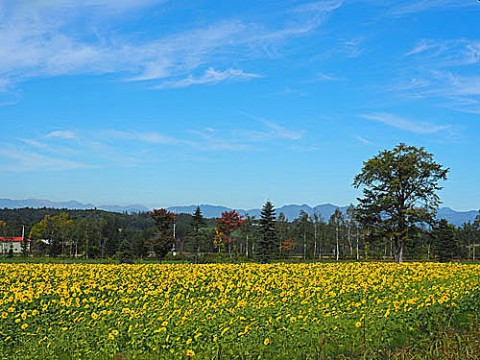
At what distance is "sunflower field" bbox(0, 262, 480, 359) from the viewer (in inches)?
240

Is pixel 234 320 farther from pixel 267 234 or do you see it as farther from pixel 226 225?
pixel 226 225

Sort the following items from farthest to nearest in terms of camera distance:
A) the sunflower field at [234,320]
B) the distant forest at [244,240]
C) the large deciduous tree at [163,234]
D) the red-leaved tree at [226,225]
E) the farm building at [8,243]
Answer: the farm building at [8,243]
the red-leaved tree at [226,225]
the distant forest at [244,240]
the large deciduous tree at [163,234]
the sunflower field at [234,320]

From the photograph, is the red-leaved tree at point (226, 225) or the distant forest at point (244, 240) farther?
the red-leaved tree at point (226, 225)

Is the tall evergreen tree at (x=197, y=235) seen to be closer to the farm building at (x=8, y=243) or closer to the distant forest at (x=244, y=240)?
the distant forest at (x=244, y=240)

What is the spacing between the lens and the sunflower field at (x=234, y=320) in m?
6.11

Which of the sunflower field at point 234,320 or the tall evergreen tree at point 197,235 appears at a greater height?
the tall evergreen tree at point 197,235

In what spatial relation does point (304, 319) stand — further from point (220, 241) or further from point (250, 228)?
point (250, 228)

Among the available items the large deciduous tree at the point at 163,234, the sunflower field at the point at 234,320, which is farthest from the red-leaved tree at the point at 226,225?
the sunflower field at the point at 234,320

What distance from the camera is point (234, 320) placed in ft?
22.4

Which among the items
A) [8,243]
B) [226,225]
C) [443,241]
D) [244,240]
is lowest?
[8,243]

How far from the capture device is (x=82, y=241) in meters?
40.4

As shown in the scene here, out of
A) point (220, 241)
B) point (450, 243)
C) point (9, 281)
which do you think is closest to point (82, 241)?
point (220, 241)

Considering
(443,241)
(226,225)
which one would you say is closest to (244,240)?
(226,225)

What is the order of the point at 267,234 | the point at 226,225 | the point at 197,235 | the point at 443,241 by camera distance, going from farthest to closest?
the point at 226,225 → the point at 443,241 → the point at 197,235 → the point at 267,234
